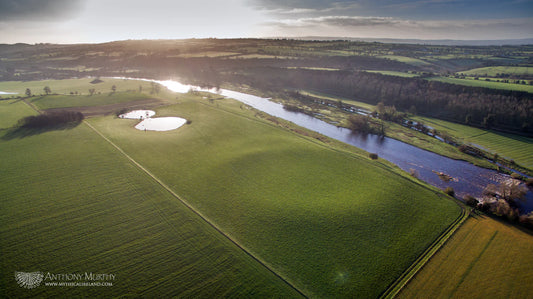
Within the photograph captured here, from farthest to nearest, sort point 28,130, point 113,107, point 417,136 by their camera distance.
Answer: point 113,107, point 417,136, point 28,130

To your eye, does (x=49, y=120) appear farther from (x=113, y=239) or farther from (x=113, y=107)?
(x=113, y=239)

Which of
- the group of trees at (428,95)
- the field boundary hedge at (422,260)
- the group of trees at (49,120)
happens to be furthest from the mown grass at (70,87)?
the field boundary hedge at (422,260)

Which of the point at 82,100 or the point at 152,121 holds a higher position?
the point at 82,100

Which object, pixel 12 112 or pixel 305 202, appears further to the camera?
pixel 12 112

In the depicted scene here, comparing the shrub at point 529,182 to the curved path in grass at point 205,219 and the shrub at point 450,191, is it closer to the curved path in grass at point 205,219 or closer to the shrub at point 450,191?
the shrub at point 450,191

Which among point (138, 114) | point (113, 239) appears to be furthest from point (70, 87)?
point (113, 239)

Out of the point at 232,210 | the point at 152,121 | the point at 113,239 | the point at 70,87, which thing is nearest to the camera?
the point at 113,239
